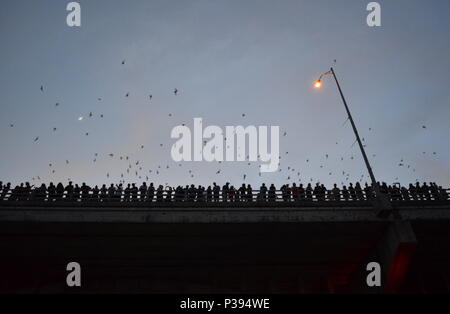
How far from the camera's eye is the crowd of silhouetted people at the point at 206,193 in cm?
1609

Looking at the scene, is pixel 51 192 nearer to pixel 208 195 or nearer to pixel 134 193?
pixel 134 193

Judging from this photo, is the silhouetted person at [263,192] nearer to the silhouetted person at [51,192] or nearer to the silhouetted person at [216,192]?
the silhouetted person at [216,192]

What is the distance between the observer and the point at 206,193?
17.0 m

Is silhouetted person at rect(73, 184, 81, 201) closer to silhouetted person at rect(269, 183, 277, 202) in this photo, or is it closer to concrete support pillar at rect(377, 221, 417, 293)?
silhouetted person at rect(269, 183, 277, 202)

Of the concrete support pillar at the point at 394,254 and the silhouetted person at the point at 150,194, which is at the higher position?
the silhouetted person at the point at 150,194

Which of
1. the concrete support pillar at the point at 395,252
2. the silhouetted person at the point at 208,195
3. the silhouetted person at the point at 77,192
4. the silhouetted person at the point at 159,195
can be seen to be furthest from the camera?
the silhouetted person at the point at 208,195

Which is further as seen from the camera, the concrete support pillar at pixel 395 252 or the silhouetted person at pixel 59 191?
the silhouetted person at pixel 59 191

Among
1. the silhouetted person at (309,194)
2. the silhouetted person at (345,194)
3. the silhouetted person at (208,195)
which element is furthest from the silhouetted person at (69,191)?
the silhouetted person at (345,194)

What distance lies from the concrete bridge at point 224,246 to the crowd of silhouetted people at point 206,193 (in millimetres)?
422

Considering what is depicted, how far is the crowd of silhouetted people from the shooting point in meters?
16.1

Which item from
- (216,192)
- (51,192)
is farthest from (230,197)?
(51,192)
